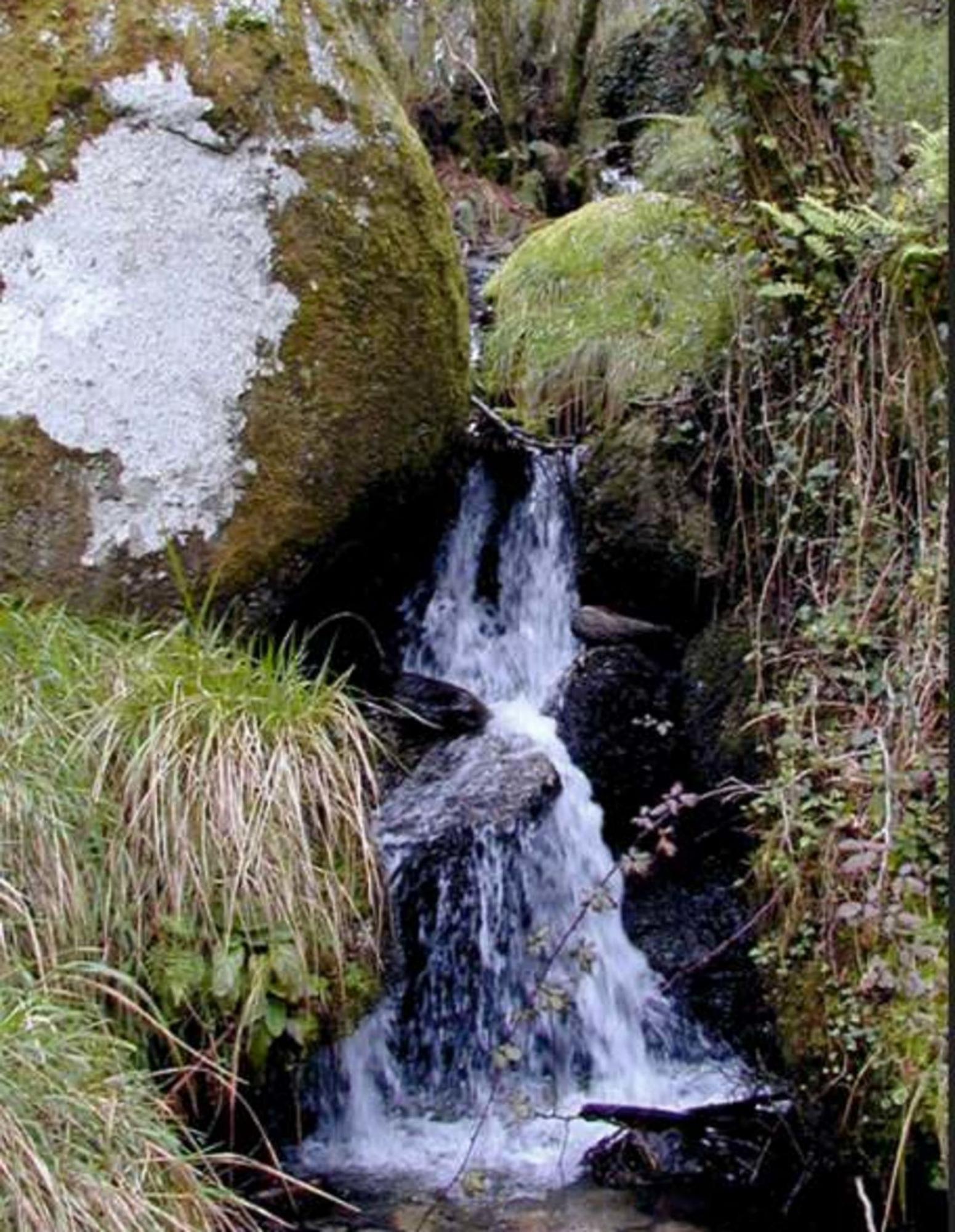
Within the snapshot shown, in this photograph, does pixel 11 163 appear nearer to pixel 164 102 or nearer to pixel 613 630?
pixel 164 102

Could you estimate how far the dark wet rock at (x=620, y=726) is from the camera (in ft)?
14.6

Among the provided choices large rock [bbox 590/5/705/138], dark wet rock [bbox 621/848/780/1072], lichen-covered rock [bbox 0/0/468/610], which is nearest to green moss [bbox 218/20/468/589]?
lichen-covered rock [bbox 0/0/468/610]

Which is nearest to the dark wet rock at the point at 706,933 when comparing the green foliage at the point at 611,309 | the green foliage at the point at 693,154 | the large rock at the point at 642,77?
the green foliage at the point at 611,309

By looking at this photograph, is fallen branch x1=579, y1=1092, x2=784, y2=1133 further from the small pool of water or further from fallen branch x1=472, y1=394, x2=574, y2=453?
fallen branch x1=472, y1=394, x2=574, y2=453

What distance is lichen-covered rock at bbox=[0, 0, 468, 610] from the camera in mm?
4023

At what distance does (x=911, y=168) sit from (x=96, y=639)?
100 inches

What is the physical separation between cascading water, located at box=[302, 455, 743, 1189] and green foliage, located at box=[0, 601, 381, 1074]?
1.75 ft

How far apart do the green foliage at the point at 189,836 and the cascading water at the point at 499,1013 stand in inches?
21.0

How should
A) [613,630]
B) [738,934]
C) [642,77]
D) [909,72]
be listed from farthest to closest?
[642,77], [909,72], [613,630], [738,934]

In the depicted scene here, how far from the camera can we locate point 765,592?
4.06 m

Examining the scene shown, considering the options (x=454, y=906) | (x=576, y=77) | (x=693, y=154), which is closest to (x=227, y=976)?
(x=454, y=906)

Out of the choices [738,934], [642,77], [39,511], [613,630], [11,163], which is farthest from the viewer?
[642,77]

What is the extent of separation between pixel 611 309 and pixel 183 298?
1671 mm

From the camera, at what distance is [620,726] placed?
4543mm
